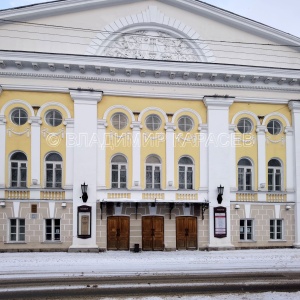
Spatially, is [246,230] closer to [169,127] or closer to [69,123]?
[169,127]

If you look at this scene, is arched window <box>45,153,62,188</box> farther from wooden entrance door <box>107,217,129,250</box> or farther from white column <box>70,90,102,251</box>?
wooden entrance door <box>107,217,129,250</box>

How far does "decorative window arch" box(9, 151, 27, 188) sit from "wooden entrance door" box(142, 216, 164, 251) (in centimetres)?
649

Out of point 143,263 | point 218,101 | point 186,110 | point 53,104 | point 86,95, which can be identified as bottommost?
point 143,263

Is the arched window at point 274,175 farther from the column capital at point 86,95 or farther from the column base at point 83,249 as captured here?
the column capital at point 86,95

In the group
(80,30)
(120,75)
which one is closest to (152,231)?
(120,75)

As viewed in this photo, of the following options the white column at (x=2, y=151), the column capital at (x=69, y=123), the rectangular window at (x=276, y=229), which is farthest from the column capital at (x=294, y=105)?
the white column at (x=2, y=151)

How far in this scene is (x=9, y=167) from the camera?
64.9 ft

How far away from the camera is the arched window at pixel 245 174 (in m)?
21.7

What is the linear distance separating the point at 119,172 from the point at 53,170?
3379 mm

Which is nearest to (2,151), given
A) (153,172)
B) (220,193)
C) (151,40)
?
(153,172)

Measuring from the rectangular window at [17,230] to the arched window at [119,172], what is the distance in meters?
4.95

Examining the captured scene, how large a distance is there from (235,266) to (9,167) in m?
11.8

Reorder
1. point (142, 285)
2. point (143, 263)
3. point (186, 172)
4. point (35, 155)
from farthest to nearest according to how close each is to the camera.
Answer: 1. point (186, 172)
2. point (35, 155)
3. point (143, 263)
4. point (142, 285)

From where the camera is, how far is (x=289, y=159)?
2203 cm
